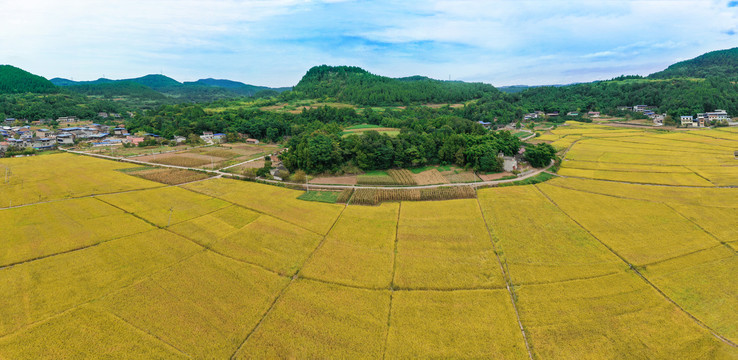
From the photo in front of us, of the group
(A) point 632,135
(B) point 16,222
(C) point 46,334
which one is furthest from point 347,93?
(C) point 46,334

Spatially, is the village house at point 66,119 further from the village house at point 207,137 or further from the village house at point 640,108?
the village house at point 640,108

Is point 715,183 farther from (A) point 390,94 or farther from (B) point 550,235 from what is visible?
(A) point 390,94

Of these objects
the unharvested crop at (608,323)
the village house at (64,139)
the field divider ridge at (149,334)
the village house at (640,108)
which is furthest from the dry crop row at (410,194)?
the village house at (640,108)

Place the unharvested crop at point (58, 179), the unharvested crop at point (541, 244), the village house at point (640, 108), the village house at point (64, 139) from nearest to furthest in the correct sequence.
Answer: the unharvested crop at point (541, 244) → the unharvested crop at point (58, 179) → the village house at point (64, 139) → the village house at point (640, 108)

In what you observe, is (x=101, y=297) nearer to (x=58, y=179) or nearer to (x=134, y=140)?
(x=58, y=179)

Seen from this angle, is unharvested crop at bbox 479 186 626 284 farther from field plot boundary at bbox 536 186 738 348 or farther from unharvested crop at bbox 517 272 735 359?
unharvested crop at bbox 517 272 735 359

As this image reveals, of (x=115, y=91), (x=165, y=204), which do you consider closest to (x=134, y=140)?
(x=165, y=204)

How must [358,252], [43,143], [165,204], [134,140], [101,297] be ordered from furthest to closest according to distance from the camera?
[134,140], [43,143], [165,204], [358,252], [101,297]
